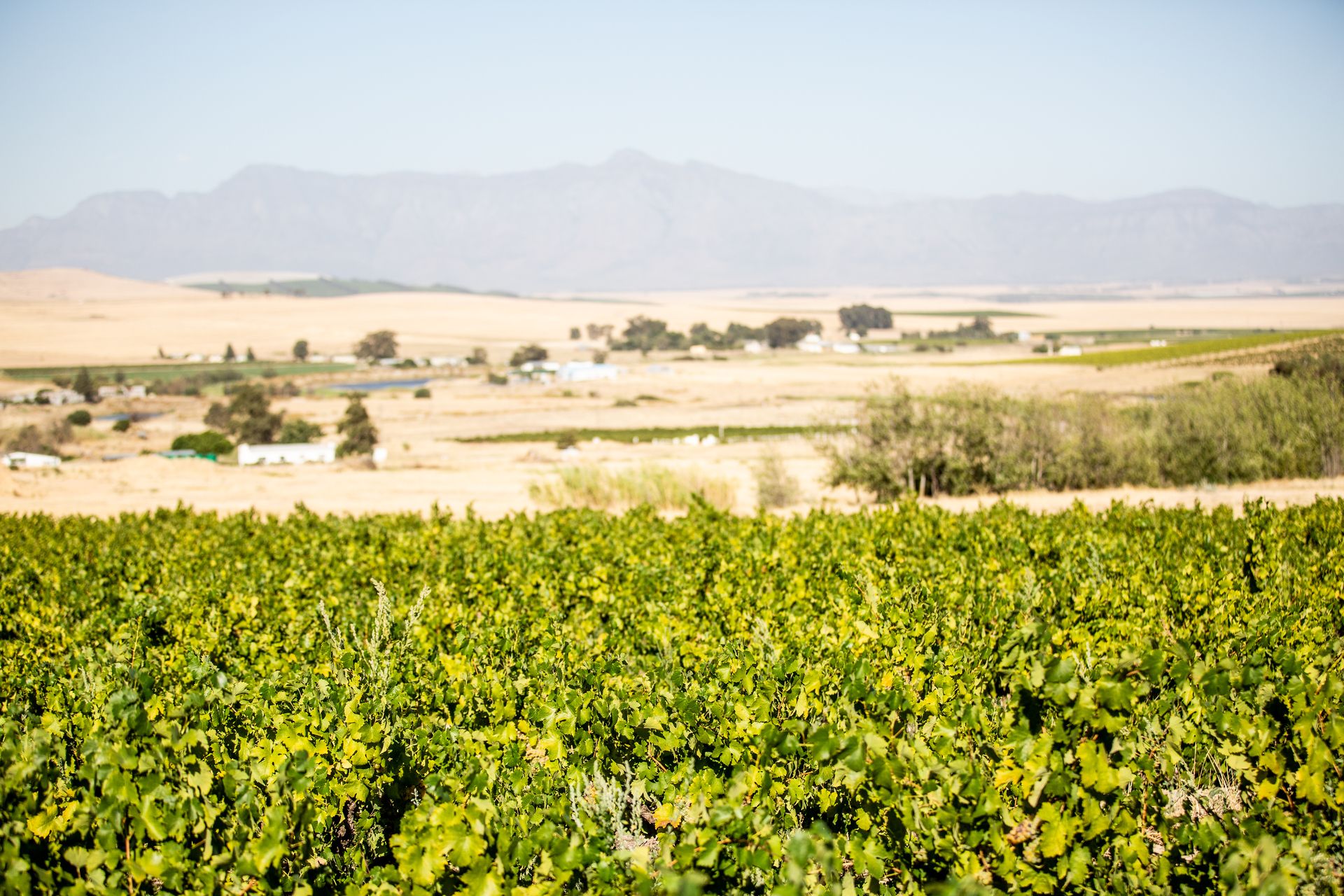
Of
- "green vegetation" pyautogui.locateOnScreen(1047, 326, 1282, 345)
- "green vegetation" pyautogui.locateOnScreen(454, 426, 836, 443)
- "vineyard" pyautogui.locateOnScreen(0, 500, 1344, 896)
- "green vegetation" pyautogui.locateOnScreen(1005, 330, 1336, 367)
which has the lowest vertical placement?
"green vegetation" pyautogui.locateOnScreen(454, 426, 836, 443)

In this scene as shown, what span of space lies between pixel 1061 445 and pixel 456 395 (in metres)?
53.8

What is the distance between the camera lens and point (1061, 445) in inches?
800

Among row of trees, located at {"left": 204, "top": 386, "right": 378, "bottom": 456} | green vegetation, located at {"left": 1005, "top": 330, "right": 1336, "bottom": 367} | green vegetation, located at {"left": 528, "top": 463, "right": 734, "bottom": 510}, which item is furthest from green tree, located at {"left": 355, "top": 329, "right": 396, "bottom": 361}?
green vegetation, located at {"left": 528, "top": 463, "right": 734, "bottom": 510}

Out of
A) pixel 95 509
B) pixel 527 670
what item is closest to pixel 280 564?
pixel 527 670

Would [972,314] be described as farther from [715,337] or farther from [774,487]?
[774,487]

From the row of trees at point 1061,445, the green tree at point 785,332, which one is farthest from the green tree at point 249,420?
the green tree at point 785,332

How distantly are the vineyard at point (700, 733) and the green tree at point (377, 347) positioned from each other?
9844 centimetres

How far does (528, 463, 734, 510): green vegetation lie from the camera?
1892 centimetres

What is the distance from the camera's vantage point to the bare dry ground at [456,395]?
24750 mm

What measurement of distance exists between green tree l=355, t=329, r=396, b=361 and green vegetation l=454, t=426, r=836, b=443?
187ft

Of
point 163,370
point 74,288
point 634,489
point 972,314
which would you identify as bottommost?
point 634,489

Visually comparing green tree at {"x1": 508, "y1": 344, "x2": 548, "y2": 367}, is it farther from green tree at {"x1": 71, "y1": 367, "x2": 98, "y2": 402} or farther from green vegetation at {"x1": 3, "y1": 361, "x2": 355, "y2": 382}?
green tree at {"x1": 71, "y1": 367, "x2": 98, "y2": 402}

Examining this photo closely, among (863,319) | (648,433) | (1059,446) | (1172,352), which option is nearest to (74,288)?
(863,319)

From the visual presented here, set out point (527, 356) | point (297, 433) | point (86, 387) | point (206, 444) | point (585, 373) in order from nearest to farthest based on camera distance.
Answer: point (206, 444), point (297, 433), point (86, 387), point (585, 373), point (527, 356)
